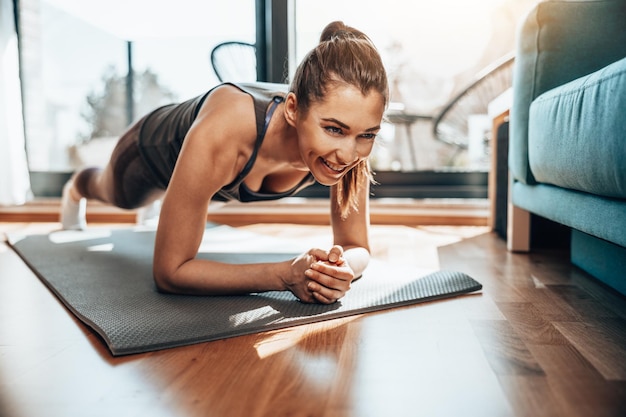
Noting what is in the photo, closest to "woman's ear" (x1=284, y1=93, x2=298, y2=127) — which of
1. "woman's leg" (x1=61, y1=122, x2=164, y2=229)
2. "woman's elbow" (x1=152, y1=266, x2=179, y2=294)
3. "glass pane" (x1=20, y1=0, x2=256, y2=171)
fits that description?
"woman's elbow" (x1=152, y1=266, x2=179, y2=294)

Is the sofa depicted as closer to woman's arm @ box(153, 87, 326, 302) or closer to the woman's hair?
the woman's hair

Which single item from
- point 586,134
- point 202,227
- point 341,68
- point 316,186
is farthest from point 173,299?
point 316,186

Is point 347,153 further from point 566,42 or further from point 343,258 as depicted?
point 566,42

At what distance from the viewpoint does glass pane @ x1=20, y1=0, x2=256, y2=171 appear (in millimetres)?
3115

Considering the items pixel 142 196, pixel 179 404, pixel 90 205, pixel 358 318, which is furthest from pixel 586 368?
pixel 90 205

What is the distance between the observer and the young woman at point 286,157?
106 centimetres

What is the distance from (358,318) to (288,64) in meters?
2.14

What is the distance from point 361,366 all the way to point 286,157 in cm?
62

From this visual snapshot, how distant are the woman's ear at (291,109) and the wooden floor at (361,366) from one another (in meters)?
0.42

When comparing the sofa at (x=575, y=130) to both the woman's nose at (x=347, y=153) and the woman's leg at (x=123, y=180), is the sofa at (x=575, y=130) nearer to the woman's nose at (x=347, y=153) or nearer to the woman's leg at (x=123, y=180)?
the woman's nose at (x=347, y=153)

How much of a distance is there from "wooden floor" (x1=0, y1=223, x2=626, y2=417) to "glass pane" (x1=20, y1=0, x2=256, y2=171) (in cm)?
215

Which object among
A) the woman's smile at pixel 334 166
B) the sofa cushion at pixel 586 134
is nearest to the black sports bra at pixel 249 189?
the woman's smile at pixel 334 166

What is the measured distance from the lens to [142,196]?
185cm

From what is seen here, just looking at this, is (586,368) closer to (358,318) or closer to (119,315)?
(358,318)
